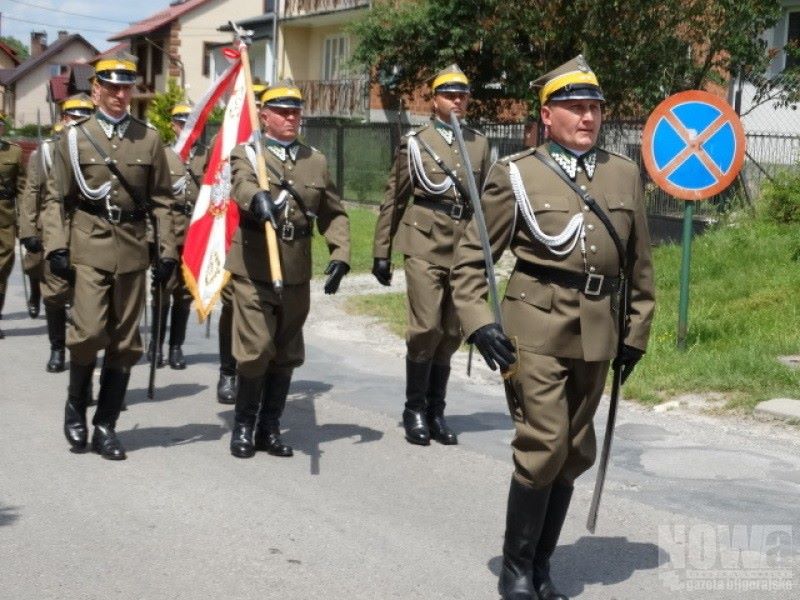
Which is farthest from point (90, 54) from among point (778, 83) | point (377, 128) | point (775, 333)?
point (775, 333)

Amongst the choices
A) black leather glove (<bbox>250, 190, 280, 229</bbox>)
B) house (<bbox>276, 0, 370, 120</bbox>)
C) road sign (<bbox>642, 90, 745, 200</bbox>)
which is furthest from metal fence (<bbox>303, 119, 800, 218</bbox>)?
black leather glove (<bbox>250, 190, 280, 229</bbox>)

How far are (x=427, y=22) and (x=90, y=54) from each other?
235ft

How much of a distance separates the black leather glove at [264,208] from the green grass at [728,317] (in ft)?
11.5

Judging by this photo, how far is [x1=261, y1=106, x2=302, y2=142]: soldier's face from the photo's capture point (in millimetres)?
7809

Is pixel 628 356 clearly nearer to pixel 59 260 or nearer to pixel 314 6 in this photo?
pixel 59 260

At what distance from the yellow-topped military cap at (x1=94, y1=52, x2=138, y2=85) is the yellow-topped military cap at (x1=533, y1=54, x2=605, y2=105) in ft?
10.5

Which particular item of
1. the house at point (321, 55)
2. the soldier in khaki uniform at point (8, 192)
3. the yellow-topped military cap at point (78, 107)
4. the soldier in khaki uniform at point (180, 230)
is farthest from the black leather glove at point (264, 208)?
the house at point (321, 55)

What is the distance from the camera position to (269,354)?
7781mm


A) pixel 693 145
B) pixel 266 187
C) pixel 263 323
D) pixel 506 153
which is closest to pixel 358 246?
pixel 506 153

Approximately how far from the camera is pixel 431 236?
8211 mm

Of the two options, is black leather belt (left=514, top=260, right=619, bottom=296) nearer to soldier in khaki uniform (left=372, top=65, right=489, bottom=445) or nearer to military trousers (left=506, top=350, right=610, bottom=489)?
military trousers (left=506, top=350, right=610, bottom=489)

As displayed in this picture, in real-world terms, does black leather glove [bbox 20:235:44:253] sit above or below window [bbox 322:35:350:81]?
below

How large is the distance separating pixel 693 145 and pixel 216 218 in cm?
403

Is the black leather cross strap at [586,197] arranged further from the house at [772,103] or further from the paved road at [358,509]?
the house at [772,103]
